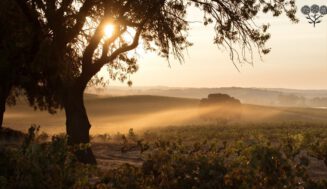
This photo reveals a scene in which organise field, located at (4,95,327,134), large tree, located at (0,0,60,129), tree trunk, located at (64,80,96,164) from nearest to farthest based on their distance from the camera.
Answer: large tree, located at (0,0,60,129), tree trunk, located at (64,80,96,164), field, located at (4,95,327,134)

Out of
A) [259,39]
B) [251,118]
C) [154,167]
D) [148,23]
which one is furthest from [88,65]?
[251,118]

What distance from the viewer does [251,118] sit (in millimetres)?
93688

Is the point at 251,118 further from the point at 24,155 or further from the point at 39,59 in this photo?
the point at 24,155

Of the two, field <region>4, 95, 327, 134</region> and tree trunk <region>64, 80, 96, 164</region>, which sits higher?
tree trunk <region>64, 80, 96, 164</region>

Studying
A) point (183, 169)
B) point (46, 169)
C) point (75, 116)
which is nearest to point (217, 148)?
point (75, 116)

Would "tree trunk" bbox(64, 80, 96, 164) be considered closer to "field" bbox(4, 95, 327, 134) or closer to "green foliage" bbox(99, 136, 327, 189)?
"green foliage" bbox(99, 136, 327, 189)

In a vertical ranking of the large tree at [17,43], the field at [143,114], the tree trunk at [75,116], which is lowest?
the field at [143,114]

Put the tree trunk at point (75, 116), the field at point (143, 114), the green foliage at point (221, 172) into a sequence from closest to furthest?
the green foliage at point (221, 172), the tree trunk at point (75, 116), the field at point (143, 114)

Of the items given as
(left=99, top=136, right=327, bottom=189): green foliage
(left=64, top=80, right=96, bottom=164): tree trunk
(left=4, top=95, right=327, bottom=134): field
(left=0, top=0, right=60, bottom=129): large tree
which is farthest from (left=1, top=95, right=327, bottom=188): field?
(left=0, top=0, right=60, bottom=129): large tree

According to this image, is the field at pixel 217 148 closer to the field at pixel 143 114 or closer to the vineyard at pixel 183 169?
the vineyard at pixel 183 169

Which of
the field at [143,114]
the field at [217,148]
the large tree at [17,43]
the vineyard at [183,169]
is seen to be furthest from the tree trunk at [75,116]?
the field at [143,114]

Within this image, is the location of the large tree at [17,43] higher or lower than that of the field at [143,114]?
higher

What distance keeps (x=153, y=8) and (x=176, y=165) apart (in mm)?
12093

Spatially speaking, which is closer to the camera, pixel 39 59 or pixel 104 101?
pixel 39 59
